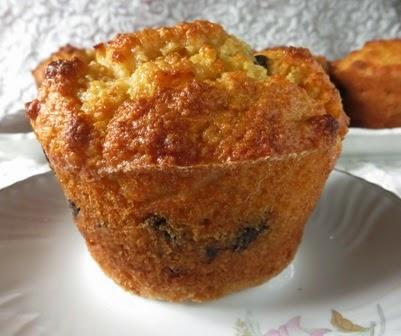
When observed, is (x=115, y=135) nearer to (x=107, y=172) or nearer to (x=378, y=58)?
(x=107, y=172)

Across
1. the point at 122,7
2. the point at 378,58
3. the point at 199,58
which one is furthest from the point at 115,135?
the point at 122,7

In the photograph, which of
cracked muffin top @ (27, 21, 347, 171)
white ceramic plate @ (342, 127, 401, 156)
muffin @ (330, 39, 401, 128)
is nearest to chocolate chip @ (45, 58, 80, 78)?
cracked muffin top @ (27, 21, 347, 171)

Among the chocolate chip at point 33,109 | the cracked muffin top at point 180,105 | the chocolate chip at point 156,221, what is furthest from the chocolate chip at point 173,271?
the chocolate chip at point 33,109

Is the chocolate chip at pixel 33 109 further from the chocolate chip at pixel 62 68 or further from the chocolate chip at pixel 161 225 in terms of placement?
the chocolate chip at pixel 161 225

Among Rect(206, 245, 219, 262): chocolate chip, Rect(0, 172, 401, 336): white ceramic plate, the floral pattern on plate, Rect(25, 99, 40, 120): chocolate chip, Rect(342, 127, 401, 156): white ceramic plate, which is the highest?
Rect(25, 99, 40, 120): chocolate chip

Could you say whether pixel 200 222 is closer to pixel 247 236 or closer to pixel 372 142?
pixel 247 236

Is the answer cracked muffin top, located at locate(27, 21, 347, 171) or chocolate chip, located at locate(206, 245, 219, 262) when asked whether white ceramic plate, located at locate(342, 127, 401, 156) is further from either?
chocolate chip, located at locate(206, 245, 219, 262)
